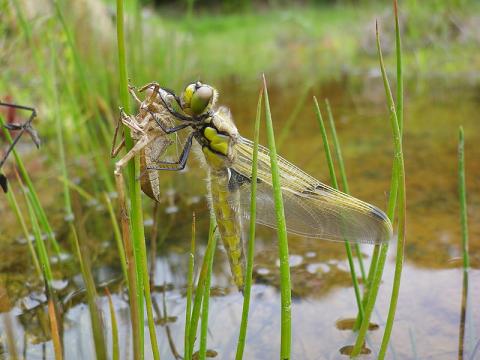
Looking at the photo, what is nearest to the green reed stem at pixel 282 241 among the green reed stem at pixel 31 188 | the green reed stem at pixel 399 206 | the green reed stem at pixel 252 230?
the green reed stem at pixel 252 230

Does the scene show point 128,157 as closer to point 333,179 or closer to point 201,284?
point 201,284

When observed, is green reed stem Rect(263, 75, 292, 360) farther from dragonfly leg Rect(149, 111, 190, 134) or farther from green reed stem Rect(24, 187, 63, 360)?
green reed stem Rect(24, 187, 63, 360)

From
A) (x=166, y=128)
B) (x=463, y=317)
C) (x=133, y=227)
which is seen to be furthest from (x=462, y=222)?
(x=133, y=227)

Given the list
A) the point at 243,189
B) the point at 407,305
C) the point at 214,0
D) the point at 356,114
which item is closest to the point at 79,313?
the point at 243,189

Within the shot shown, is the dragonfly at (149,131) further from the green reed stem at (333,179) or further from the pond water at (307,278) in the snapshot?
the green reed stem at (333,179)

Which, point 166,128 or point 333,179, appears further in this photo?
point 333,179

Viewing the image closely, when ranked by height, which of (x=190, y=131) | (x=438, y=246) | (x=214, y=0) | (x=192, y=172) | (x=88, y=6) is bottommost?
(x=438, y=246)

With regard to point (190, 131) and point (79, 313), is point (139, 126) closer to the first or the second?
point (190, 131)
